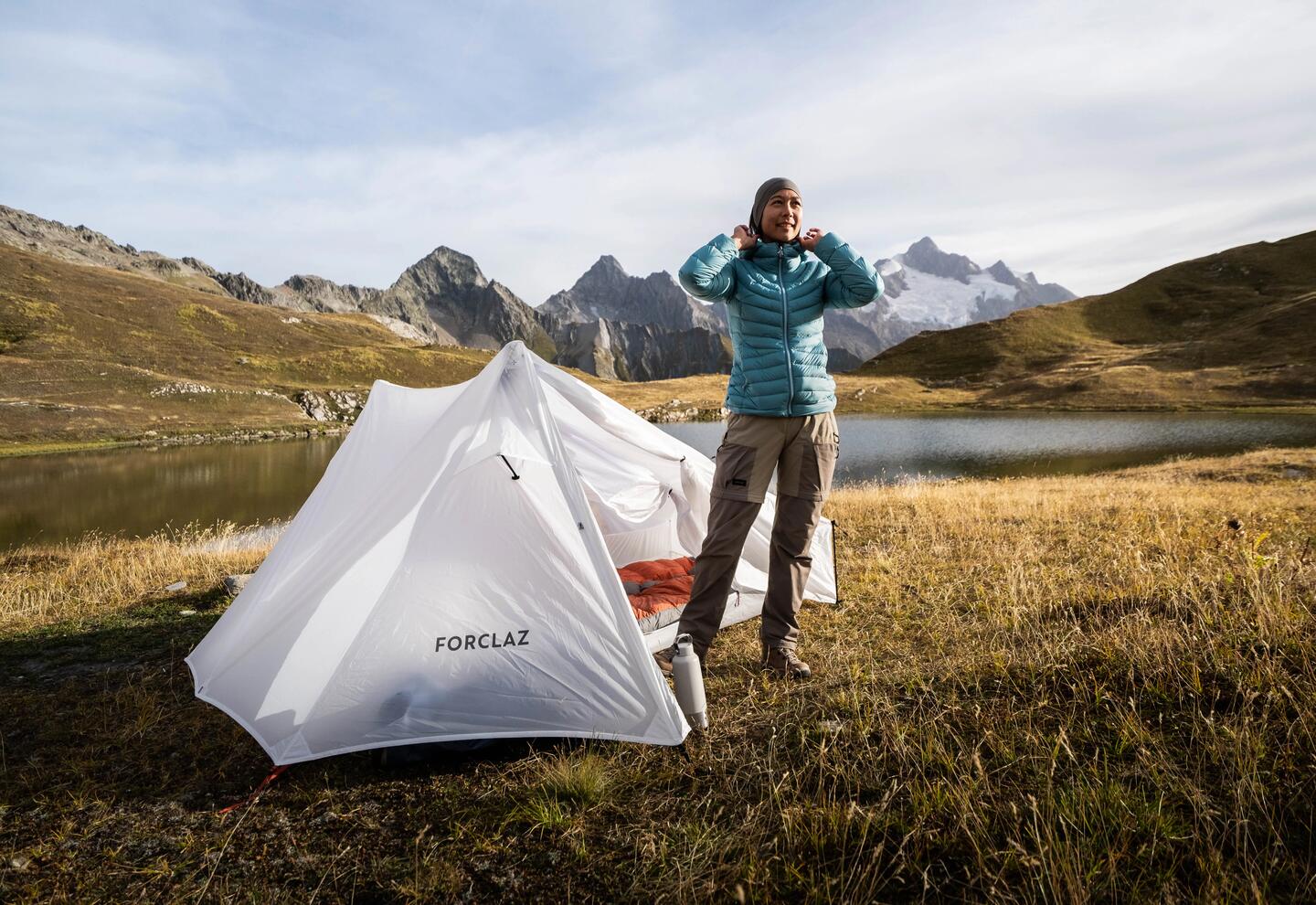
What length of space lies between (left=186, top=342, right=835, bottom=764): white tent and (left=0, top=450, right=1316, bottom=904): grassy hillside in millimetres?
238

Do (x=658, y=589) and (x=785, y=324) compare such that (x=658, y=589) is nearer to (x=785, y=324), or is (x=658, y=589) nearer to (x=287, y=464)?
(x=785, y=324)

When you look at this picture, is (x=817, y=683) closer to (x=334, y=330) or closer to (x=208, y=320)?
(x=208, y=320)

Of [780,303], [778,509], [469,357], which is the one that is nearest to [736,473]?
[778,509]

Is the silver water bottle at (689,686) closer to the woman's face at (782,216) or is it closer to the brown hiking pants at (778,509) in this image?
the brown hiking pants at (778,509)

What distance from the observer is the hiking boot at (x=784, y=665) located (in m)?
4.16

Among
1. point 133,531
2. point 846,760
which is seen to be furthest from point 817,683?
point 133,531

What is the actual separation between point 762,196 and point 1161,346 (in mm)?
111103

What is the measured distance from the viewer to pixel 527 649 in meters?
3.70

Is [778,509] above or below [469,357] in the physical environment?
below

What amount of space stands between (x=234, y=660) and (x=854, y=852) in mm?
3821

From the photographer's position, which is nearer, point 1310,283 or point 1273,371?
point 1273,371

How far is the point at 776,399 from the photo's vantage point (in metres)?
4.07

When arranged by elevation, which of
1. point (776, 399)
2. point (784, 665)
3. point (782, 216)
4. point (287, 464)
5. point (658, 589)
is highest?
point (782, 216)

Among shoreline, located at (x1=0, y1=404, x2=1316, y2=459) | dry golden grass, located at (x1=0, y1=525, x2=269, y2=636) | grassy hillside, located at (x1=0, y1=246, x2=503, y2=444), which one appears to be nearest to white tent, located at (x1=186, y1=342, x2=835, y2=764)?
dry golden grass, located at (x1=0, y1=525, x2=269, y2=636)
